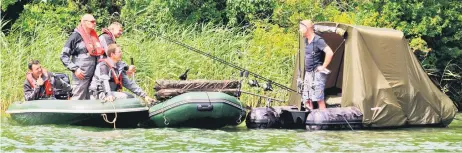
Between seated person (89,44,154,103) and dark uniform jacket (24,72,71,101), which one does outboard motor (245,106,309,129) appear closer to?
seated person (89,44,154,103)

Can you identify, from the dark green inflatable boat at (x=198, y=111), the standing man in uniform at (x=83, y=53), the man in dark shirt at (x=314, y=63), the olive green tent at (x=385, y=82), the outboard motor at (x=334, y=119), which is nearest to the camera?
the dark green inflatable boat at (x=198, y=111)

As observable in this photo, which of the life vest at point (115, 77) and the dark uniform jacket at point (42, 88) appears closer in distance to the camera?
the life vest at point (115, 77)

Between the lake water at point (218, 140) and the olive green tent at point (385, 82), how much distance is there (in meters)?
0.31

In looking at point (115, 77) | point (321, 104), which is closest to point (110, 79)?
point (115, 77)

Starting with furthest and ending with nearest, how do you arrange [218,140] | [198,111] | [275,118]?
1. [275,118]
2. [198,111]
3. [218,140]

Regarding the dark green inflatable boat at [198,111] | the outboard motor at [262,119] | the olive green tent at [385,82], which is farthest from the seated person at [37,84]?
the olive green tent at [385,82]

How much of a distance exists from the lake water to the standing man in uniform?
0.55 metres

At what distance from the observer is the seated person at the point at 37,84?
1379 centimetres

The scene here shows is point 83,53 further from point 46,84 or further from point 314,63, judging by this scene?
point 314,63

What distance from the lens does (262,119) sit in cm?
1363

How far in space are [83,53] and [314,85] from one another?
3.10 m

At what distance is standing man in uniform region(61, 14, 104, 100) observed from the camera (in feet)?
43.0

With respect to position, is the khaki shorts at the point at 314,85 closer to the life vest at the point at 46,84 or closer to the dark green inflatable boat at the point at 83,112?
the dark green inflatable boat at the point at 83,112

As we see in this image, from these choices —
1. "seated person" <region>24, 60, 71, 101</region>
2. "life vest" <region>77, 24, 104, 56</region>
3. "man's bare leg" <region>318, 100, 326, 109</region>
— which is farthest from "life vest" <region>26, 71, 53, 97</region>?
"man's bare leg" <region>318, 100, 326, 109</region>
